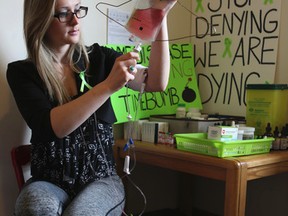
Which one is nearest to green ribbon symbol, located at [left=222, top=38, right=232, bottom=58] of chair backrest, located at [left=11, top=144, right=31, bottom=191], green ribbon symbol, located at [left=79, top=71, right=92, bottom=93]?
green ribbon symbol, located at [left=79, top=71, right=92, bottom=93]

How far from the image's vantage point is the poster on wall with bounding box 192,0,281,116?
1.47m

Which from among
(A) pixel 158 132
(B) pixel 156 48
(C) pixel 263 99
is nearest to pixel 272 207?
(C) pixel 263 99

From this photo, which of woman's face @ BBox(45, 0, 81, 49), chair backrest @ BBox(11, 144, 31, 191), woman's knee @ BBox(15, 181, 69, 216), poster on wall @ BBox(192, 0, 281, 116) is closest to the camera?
woman's knee @ BBox(15, 181, 69, 216)

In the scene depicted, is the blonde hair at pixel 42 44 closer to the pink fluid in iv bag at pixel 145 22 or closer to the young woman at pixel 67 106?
the young woman at pixel 67 106

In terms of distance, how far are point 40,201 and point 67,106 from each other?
23 centimetres

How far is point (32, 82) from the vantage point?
106cm

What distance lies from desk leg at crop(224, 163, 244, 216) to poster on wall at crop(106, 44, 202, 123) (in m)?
0.54

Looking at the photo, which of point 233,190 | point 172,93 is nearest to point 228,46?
point 172,93

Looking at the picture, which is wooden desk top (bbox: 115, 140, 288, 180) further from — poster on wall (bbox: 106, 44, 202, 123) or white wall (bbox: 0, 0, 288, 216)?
white wall (bbox: 0, 0, 288, 216)

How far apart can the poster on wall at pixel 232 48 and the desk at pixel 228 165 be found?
0.40m

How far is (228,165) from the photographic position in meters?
1.06

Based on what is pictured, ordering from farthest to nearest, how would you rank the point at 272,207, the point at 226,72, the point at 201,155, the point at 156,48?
the point at 226,72
the point at 272,207
the point at 201,155
the point at 156,48

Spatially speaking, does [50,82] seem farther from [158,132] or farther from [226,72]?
[226,72]

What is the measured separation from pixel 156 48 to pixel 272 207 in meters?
0.85
